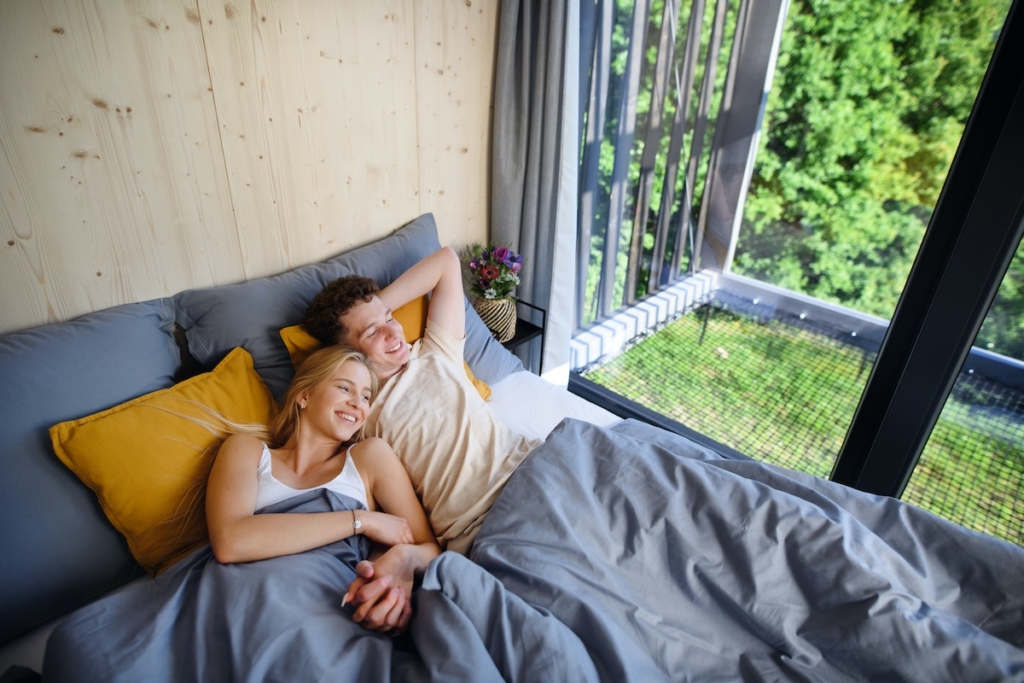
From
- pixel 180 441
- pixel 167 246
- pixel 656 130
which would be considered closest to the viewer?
pixel 180 441

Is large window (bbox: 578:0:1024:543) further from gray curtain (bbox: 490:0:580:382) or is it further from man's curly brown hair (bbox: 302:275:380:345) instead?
man's curly brown hair (bbox: 302:275:380:345)

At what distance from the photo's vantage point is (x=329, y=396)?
1.25m

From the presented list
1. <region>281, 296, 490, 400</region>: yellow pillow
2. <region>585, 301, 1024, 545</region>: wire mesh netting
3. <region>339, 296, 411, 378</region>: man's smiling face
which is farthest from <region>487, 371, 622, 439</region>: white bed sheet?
<region>585, 301, 1024, 545</region>: wire mesh netting

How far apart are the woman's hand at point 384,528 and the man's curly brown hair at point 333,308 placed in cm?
48

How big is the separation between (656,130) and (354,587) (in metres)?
1.88

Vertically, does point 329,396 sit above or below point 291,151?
below

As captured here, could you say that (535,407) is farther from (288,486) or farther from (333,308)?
(288,486)

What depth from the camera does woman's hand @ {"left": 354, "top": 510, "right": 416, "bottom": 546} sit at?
1146 mm

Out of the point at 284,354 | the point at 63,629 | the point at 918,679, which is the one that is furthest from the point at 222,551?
the point at 918,679

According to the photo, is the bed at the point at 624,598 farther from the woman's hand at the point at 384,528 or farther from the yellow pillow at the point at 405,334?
the yellow pillow at the point at 405,334

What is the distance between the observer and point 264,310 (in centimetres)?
147

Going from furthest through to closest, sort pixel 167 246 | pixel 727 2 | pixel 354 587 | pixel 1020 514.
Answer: pixel 727 2 < pixel 1020 514 < pixel 167 246 < pixel 354 587

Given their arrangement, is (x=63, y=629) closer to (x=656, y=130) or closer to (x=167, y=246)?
(x=167, y=246)

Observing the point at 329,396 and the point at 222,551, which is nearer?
the point at 222,551
